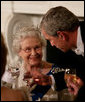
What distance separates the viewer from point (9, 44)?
4.04 feet

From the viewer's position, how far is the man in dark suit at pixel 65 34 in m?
1.17

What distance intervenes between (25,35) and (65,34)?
0.64ft

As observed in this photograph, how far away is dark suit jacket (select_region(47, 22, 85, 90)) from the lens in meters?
1.17

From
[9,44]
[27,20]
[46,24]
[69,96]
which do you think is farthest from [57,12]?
[69,96]

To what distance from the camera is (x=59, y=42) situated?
1211 mm

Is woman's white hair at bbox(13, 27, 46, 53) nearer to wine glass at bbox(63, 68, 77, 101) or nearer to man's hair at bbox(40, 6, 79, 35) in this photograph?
man's hair at bbox(40, 6, 79, 35)

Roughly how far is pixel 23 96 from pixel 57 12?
0.43 metres

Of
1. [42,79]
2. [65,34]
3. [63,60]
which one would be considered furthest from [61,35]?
[42,79]

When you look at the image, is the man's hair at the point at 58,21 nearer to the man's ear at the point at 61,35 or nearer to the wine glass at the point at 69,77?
the man's ear at the point at 61,35

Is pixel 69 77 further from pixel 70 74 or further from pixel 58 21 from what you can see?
pixel 58 21

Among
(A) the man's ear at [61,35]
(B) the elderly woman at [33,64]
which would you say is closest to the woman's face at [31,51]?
(B) the elderly woman at [33,64]

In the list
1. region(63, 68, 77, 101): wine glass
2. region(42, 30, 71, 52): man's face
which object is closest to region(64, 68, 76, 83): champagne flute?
region(63, 68, 77, 101): wine glass

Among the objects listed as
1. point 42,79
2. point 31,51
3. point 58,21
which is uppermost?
point 58,21

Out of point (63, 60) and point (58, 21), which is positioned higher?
point (58, 21)
